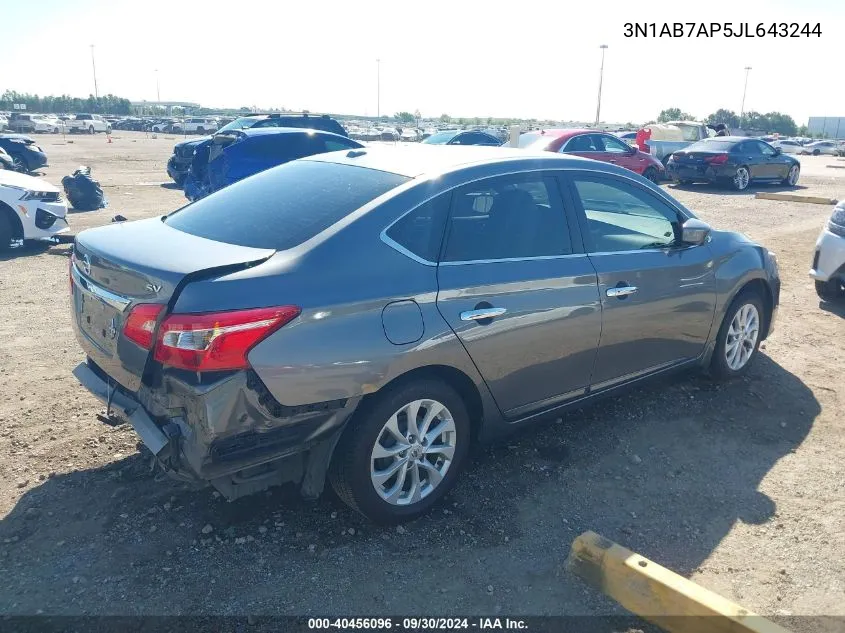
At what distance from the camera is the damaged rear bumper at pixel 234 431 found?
9.02ft

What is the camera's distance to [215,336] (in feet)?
8.87

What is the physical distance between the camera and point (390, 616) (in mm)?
2791

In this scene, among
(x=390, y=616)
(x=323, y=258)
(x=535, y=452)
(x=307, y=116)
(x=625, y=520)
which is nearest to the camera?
(x=390, y=616)

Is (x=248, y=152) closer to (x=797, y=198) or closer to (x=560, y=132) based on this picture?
(x=560, y=132)

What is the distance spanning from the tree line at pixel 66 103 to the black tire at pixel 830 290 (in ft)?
339

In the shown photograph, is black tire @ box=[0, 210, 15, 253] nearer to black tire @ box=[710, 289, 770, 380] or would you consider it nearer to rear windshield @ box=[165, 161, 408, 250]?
rear windshield @ box=[165, 161, 408, 250]

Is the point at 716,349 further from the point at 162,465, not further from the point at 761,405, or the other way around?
the point at 162,465

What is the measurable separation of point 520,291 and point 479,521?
1174 millimetres

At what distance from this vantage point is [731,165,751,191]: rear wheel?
60.6ft

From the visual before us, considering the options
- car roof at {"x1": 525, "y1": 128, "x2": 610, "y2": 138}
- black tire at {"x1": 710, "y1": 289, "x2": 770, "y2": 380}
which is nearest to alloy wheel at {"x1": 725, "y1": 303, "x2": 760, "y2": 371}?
black tire at {"x1": 710, "y1": 289, "x2": 770, "y2": 380}

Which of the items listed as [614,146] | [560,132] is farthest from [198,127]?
[560,132]

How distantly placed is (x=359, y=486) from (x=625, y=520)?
1378mm

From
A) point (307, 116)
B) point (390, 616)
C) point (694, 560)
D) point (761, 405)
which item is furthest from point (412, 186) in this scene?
point (307, 116)

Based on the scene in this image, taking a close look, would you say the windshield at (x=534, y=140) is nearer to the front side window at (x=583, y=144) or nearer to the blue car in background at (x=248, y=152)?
the front side window at (x=583, y=144)
